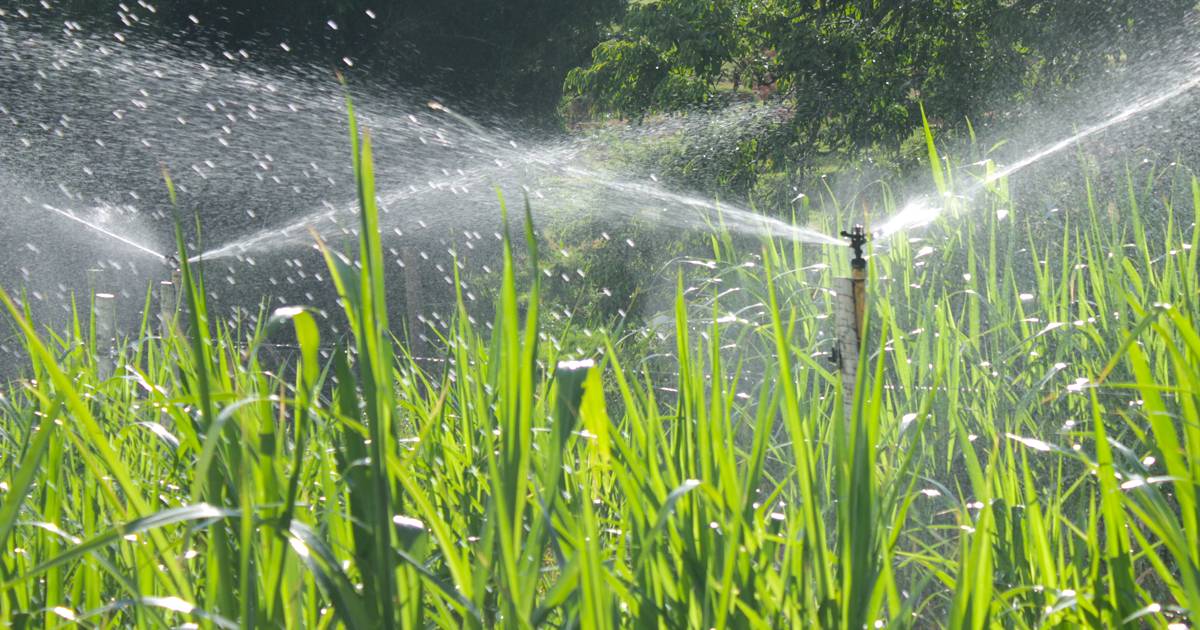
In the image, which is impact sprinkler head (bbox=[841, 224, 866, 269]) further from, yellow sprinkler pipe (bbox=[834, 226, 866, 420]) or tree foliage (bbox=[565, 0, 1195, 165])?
tree foliage (bbox=[565, 0, 1195, 165])

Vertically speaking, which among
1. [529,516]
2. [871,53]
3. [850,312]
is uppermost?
[871,53]

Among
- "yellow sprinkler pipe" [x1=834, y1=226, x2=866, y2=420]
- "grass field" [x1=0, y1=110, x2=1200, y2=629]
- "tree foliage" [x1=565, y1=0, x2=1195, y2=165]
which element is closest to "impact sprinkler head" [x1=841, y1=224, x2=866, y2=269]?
"yellow sprinkler pipe" [x1=834, y1=226, x2=866, y2=420]

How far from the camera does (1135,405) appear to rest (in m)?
2.23

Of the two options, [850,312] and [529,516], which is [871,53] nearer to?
[850,312]

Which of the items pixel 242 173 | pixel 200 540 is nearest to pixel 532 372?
pixel 200 540

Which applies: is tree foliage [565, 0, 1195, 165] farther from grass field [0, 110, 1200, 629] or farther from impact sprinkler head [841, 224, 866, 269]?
grass field [0, 110, 1200, 629]

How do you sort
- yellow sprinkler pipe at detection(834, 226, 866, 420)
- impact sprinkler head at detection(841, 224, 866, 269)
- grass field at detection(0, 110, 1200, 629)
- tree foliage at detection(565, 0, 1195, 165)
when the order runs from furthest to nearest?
tree foliage at detection(565, 0, 1195, 165)
impact sprinkler head at detection(841, 224, 866, 269)
yellow sprinkler pipe at detection(834, 226, 866, 420)
grass field at detection(0, 110, 1200, 629)

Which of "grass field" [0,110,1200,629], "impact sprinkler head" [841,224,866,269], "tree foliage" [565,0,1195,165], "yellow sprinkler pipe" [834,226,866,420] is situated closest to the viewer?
"grass field" [0,110,1200,629]

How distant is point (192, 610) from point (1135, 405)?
1785 millimetres

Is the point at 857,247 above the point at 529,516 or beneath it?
above

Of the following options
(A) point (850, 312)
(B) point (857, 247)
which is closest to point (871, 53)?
(B) point (857, 247)

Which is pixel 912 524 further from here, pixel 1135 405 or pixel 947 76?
pixel 947 76

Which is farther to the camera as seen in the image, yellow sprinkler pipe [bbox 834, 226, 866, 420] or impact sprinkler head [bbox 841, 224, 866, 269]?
impact sprinkler head [bbox 841, 224, 866, 269]

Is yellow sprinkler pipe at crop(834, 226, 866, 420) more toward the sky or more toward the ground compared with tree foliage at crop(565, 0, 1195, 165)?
more toward the ground
